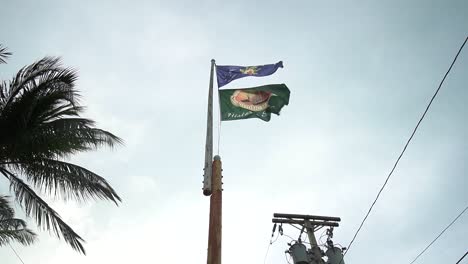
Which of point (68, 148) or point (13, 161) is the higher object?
point (68, 148)

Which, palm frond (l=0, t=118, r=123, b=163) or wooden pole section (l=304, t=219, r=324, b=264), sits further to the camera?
wooden pole section (l=304, t=219, r=324, b=264)

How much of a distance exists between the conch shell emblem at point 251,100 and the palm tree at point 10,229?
6940mm

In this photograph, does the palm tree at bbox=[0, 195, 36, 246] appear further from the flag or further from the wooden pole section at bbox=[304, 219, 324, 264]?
the wooden pole section at bbox=[304, 219, 324, 264]

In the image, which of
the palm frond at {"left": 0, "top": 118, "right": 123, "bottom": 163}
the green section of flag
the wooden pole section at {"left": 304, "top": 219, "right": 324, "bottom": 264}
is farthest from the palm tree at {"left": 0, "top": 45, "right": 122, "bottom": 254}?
the wooden pole section at {"left": 304, "top": 219, "right": 324, "bottom": 264}

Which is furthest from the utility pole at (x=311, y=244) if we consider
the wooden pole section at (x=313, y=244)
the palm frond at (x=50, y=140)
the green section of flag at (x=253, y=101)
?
the palm frond at (x=50, y=140)

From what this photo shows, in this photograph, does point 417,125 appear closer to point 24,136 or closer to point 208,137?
point 208,137

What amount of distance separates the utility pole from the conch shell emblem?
625cm

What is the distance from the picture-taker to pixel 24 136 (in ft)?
24.6

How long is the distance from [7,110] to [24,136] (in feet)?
2.60

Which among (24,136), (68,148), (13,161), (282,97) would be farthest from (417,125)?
(13,161)

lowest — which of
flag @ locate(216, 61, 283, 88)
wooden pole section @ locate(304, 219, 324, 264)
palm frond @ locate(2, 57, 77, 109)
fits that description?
wooden pole section @ locate(304, 219, 324, 264)

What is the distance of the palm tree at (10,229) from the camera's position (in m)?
9.77

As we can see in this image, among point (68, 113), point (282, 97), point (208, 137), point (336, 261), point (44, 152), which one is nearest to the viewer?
point (208, 137)

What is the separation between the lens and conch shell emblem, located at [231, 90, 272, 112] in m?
9.15
